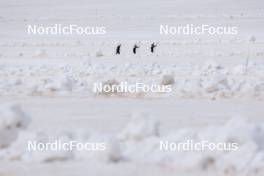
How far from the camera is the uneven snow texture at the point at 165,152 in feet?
23.0

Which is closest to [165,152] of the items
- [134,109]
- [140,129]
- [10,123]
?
[140,129]

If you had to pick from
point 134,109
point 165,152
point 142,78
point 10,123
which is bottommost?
point 165,152

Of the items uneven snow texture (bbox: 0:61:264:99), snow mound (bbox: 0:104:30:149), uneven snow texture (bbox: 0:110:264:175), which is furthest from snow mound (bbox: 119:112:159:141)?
uneven snow texture (bbox: 0:61:264:99)

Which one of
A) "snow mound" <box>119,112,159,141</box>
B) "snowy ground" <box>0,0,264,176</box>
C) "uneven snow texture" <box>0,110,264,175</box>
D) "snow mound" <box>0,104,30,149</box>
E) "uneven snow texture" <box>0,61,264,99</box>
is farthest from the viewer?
"uneven snow texture" <box>0,61,264,99</box>

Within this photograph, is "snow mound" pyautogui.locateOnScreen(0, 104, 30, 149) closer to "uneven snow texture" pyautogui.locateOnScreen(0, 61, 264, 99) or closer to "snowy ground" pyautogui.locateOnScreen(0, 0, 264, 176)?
"snowy ground" pyautogui.locateOnScreen(0, 0, 264, 176)

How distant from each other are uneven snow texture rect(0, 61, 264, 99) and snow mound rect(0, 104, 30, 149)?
17.4ft

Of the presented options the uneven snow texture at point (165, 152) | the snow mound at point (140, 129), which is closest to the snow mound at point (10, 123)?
the uneven snow texture at point (165, 152)

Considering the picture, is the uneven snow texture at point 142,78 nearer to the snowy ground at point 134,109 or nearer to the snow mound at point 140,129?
the snowy ground at point 134,109

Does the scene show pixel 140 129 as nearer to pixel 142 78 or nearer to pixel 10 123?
pixel 10 123

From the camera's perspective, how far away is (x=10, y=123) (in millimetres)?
8414

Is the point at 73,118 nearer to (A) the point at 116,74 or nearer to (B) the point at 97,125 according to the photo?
(B) the point at 97,125

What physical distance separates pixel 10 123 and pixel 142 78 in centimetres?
1013

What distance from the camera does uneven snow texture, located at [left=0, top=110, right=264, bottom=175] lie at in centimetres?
700

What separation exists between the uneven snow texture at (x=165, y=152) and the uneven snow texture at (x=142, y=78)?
5599mm
